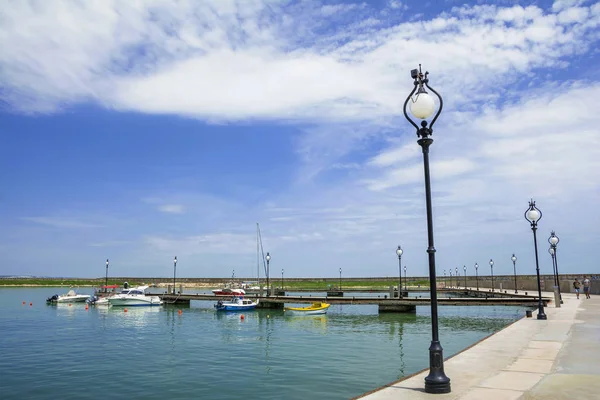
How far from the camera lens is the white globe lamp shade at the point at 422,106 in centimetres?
1143

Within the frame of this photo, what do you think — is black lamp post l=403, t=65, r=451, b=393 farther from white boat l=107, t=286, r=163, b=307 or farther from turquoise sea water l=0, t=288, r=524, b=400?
white boat l=107, t=286, r=163, b=307

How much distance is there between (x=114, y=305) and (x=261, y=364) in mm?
52903

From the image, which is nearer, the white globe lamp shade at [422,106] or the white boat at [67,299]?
the white globe lamp shade at [422,106]

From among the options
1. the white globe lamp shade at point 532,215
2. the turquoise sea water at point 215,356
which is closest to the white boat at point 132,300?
the turquoise sea water at point 215,356

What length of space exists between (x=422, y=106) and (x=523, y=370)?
7709 millimetres

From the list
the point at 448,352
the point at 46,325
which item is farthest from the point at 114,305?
the point at 448,352

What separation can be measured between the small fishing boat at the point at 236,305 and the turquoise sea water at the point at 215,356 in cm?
1152

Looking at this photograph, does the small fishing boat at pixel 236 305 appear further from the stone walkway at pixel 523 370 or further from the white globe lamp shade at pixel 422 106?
the white globe lamp shade at pixel 422 106

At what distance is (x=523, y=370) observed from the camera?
1253 centimetres

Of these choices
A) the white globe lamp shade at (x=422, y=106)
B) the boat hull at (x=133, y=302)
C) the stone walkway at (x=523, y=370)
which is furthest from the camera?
the boat hull at (x=133, y=302)

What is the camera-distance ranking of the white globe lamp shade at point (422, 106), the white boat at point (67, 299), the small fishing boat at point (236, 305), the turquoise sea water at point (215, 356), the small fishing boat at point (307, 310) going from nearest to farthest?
the white globe lamp shade at point (422, 106) < the turquoise sea water at point (215, 356) < the small fishing boat at point (307, 310) < the small fishing boat at point (236, 305) < the white boat at point (67, 299)

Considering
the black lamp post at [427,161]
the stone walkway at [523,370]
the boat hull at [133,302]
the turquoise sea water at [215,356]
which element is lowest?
the turquoise sea water at [215,356]

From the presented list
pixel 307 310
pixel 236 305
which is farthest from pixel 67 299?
pixel 307 310

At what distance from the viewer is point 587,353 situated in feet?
48.7
